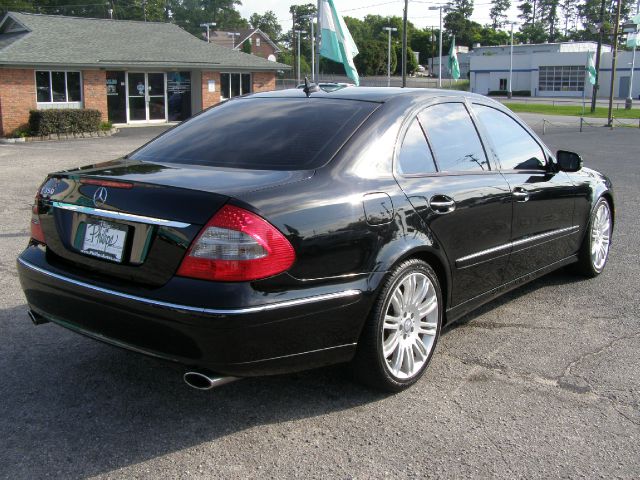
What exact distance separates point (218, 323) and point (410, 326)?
4.23ft

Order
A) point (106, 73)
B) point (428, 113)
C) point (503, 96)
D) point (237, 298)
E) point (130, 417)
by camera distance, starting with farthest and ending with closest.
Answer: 1. point (503, 96)
2. point (106, 73)
3. point (428, 113)
4. point (130, 417)
5. point (237, 298)

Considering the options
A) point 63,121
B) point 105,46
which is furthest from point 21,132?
point 105,46

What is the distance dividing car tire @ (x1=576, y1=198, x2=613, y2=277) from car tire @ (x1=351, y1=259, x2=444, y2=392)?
2.45 m

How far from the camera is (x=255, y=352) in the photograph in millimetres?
3031

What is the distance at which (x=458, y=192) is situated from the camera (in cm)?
411

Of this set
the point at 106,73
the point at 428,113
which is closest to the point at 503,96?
the point at 106,73

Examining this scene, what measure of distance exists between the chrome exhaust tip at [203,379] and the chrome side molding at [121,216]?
67 centimetres

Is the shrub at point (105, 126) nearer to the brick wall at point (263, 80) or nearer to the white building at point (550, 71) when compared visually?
the brick wall at point (263, 80)

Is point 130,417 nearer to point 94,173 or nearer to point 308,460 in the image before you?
point 308,460

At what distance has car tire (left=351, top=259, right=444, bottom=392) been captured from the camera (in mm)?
3492

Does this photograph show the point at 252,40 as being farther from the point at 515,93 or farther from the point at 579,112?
the point at 579,112

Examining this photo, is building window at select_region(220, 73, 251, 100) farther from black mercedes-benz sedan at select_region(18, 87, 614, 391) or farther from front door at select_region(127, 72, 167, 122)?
black mercedes-benz sedan at select_region(18, 87, 614, 391)

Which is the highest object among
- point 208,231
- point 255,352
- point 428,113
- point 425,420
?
point 428,113

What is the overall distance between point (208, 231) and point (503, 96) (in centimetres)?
8356
